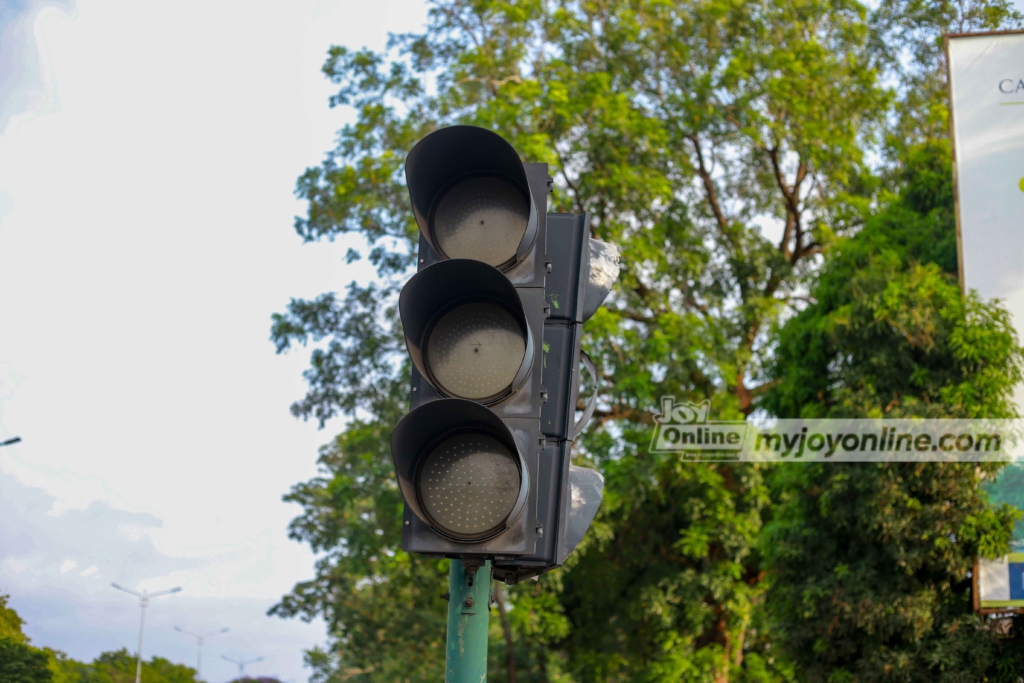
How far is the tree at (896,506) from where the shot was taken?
10109mm

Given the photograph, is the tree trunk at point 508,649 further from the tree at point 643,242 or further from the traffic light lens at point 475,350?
the traffic light lens at point 475,350

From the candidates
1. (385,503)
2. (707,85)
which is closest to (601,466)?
(385,503)

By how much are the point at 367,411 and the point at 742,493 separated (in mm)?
5881

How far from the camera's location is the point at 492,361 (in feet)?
8.45

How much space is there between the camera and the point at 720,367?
14742mm

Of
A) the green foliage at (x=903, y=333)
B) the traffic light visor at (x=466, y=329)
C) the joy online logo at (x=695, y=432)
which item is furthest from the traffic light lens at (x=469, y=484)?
the joy online logo at (x=695, y=432)

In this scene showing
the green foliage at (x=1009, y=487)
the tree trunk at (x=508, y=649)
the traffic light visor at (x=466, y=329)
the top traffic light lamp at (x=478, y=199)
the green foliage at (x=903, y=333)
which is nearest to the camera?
Answer: the traffic light visor at (x=466, y=329)

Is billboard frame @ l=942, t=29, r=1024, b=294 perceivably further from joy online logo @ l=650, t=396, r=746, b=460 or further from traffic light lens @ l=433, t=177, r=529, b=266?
traffic light lens @ l=433, t=177, r=529, b=266

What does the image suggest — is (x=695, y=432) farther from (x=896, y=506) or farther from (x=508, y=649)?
(x=508, y=649)

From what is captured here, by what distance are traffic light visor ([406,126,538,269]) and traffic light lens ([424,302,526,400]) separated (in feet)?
0.59

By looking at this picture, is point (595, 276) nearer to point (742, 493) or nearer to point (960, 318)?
point (960, 318)

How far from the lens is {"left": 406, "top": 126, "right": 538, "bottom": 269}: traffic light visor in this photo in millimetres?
2777

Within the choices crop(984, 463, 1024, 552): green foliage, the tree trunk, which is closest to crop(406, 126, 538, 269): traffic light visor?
crop(984, 463, 1024, 552): green foliage

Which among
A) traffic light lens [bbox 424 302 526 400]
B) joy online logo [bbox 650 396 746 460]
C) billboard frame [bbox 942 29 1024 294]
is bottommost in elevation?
traffic light lens [bbox 424 302 526 400]
